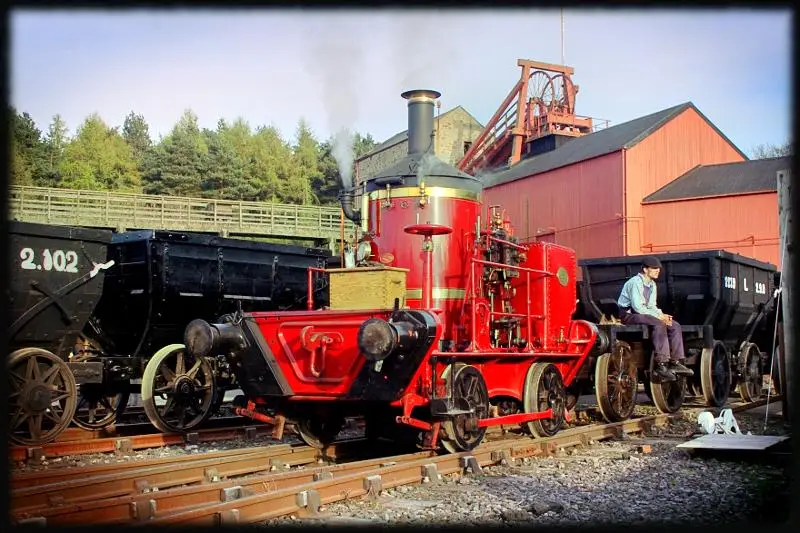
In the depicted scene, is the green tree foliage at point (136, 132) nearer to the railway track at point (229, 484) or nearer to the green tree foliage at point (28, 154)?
the green tree foliage at point (28, 154)

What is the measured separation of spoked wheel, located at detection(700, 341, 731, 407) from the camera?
12190mm

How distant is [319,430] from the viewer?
26.5ft

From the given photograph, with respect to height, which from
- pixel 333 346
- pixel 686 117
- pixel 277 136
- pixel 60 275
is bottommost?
pixel 333 346

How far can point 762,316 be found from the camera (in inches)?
578

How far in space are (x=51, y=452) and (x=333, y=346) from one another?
3.36m

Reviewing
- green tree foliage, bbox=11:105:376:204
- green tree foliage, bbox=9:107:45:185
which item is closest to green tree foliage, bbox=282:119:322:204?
green tree foliage, bbox=11:105:376:204

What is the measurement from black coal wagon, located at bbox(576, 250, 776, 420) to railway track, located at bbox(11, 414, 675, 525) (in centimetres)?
289

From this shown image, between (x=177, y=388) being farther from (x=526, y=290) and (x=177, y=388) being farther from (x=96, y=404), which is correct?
(x=526, y=290)

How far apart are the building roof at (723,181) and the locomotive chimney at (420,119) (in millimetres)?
20164

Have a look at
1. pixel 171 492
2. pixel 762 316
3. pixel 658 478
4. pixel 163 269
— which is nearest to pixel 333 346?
pixel 171 492

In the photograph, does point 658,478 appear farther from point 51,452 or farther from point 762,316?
point 762,316

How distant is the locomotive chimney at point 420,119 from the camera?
7988mm

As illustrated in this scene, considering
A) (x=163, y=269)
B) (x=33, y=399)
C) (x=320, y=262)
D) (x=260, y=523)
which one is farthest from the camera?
(x=320, y=262)

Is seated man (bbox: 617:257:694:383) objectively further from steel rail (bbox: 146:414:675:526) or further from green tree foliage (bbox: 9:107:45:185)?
green tree foliage (bbox: 9:107:45:185)
